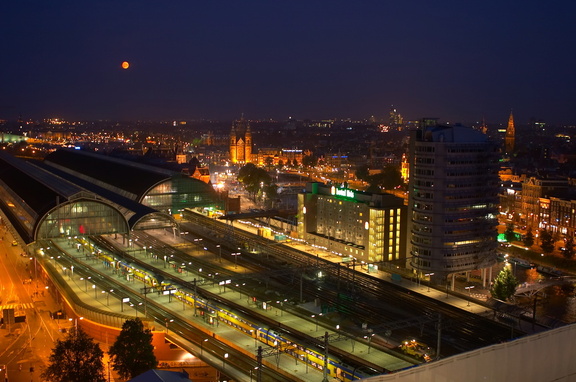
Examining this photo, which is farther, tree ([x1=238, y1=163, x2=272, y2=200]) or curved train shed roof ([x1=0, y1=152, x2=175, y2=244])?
tree ([x1=238, y1=163, x2=272, y2=200])

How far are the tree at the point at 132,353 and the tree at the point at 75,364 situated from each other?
1.44 ft

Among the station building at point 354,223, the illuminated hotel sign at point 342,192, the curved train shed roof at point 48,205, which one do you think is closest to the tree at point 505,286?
the station building at point 354,223

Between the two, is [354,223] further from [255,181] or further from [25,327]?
[255,181]

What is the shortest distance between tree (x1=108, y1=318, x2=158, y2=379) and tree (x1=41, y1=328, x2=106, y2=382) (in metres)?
0.44

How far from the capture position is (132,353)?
13156 millimetres

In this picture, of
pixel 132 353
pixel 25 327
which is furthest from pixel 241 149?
pixel 132 353

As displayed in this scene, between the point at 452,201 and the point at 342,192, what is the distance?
251 inches

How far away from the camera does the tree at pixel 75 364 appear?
1251 centimetres

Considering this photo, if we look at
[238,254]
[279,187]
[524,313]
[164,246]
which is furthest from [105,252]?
[279,187]

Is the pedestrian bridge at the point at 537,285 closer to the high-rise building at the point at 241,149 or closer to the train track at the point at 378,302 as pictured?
the train track at the point at 378,302

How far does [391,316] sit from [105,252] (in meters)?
11.5

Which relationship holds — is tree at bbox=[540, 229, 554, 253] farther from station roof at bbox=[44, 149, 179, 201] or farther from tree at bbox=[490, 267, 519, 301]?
station roof at bbox=[44, 149, 179, 201]

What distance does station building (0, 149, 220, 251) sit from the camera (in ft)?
70.4

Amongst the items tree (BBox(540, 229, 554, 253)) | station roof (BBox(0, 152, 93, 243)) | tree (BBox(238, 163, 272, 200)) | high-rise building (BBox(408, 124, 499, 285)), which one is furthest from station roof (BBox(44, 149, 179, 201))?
tree (BBox(540, 229, 554, 253))
